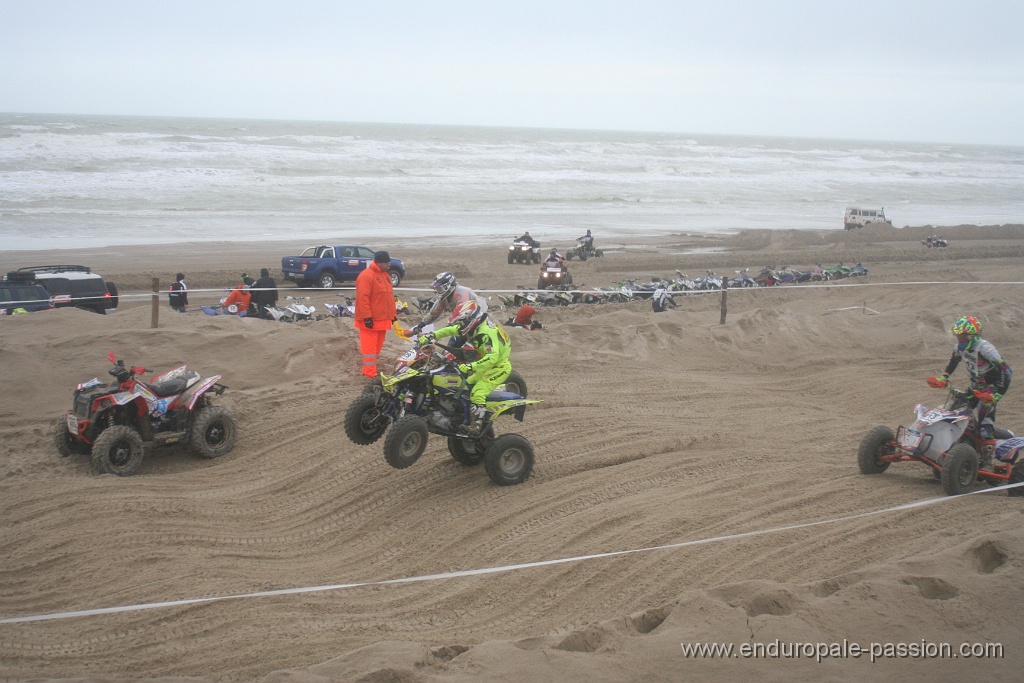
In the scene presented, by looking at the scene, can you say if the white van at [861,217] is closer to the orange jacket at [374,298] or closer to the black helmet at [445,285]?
the orange jacket at [374,298]

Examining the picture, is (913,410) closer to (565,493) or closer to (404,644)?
(565,493)

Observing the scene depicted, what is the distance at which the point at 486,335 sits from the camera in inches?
320

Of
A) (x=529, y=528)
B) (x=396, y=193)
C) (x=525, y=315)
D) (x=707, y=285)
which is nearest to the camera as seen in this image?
(x=529, y=528)

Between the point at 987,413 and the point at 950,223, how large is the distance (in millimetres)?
47874

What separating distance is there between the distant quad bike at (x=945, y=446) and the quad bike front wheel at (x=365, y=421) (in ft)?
16.5

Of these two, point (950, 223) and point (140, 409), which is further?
point (950, 223)

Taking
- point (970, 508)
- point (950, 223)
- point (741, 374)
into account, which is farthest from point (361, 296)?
point (950, 223)

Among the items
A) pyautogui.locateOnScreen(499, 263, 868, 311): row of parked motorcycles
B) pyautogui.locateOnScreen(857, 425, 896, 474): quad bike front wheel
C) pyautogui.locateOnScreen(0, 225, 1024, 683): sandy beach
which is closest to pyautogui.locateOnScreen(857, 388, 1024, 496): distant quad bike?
pyautogui.locateOnScreen(857, 425, 896, 474): quad bike front wheel

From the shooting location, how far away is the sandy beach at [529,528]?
4898 mm

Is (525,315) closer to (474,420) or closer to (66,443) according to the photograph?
(474,420)

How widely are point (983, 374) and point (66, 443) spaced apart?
9.89 meters

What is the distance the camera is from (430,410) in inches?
315

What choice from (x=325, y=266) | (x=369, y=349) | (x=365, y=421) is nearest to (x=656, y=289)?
(x=325, y=266)

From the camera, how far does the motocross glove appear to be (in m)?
8.08
